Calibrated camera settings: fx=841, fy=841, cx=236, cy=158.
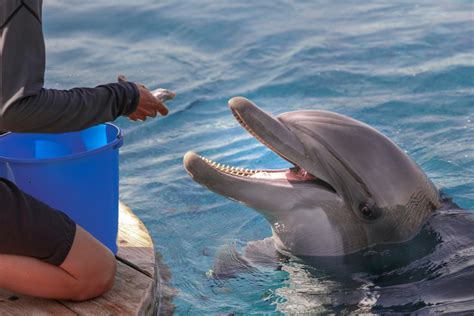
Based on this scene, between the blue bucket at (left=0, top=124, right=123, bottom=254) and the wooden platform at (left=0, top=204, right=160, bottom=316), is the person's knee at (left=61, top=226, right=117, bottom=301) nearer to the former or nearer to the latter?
the wooden platform at (left=0, top=204, right=160, bottom=316)

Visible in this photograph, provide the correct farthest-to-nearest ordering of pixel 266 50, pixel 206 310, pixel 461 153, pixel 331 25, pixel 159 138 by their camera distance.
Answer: pixel 331 25
pixel 266 50
pixel 159 138
pixel 461 153
pixel 206 310

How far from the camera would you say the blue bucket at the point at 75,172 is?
15.2ft

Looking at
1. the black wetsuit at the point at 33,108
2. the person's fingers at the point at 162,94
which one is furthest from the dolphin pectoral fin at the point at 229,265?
the black wetsuit at the point at 33,108

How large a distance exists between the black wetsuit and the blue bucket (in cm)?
20

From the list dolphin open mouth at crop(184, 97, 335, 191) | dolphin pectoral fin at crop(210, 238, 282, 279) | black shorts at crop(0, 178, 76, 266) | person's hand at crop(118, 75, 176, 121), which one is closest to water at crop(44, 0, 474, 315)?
dolphin pectoral fin at crop(210, 238, 282, 279)

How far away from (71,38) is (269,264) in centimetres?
809

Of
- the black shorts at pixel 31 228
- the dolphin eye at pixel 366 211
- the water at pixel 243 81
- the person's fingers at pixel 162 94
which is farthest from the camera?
the water at pixel 243 81

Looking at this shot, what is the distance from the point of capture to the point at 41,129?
4.21 m

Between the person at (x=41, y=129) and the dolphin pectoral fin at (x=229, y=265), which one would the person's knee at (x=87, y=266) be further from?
the dolphin pectoral fin at (x=229, y=265)

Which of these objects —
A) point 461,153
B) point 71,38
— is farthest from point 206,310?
point 71,38

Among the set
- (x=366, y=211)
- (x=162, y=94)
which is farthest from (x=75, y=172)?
(x=366, y=211)

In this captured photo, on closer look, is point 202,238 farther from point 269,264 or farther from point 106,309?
point 106,309

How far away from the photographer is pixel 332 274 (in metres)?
5.53

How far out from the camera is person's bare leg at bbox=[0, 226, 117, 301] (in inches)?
179
